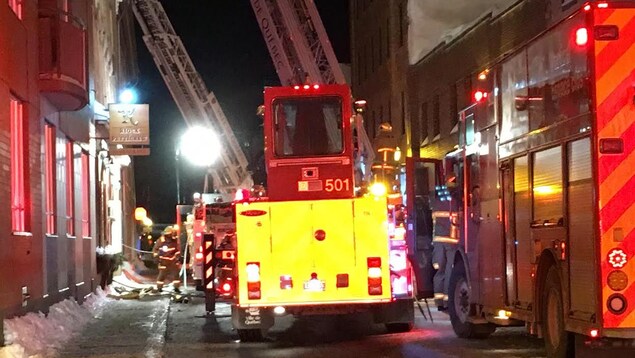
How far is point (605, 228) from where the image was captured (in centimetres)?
843

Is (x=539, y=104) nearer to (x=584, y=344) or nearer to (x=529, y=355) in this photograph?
(x=584, y=344)

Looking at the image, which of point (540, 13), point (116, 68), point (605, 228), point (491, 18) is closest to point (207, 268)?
point (605, 228)

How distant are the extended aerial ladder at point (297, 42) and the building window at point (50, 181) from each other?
Result: 12.5 metres

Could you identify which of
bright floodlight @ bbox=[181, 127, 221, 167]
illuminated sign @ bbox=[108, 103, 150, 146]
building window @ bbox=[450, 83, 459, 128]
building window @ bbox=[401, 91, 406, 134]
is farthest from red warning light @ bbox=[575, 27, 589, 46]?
building window @ bbox=[401, 91, 406, 134]

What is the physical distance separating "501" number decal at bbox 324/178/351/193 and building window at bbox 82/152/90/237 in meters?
8.63

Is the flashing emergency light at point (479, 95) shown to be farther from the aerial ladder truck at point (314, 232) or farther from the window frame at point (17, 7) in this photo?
the window frame at point (17, 7)

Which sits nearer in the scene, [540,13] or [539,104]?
[539,104]

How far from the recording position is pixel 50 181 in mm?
16609

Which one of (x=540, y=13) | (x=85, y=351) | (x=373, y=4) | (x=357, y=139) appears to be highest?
(x=373, y=4)

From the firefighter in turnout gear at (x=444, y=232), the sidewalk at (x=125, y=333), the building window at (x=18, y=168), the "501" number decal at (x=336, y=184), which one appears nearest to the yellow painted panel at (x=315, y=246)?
the "501" number decal at (x=336, y=184)

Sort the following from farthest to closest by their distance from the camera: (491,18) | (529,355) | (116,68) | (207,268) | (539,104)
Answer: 1. (116,68)
2. (491,18)
3. (207,268)
4. (529,355)
5. (539,104)

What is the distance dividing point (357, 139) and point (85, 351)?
4.88 metres

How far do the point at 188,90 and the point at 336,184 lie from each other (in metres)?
21.0

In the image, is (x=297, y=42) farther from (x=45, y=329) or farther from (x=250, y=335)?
(x=45, y=329)
